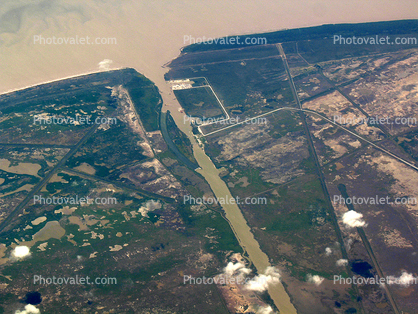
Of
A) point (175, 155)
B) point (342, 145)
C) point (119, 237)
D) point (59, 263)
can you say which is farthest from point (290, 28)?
point (59, 263)

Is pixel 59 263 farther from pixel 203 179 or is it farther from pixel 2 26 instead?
pixel 2 26

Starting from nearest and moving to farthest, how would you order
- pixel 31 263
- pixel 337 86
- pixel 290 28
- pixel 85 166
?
1. pixel 31 263
2. pixel 85 166
3. pixel 337 86
4. pixel 290 28

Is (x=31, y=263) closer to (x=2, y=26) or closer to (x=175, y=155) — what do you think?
(x=175, y=155)

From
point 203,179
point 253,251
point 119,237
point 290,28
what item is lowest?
point 253,251

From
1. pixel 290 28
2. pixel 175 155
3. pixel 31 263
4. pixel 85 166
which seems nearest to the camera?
pixel 31 263

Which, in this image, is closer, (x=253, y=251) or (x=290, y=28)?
(x=253, y=251)

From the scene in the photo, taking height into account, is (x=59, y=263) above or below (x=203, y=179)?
below
